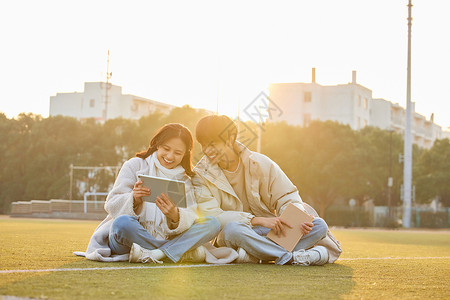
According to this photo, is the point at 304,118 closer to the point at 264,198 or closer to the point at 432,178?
the point at 432,178

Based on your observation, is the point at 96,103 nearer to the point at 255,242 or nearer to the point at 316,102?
the point at 316,102

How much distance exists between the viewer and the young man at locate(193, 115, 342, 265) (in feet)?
18.5

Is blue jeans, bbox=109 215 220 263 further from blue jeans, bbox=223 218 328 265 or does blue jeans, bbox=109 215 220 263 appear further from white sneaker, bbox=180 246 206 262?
blue jeans, bbox=223 218 328 265

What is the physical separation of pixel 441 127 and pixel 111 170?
71.5 m

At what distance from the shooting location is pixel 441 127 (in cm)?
9744

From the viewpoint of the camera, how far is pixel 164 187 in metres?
5.07

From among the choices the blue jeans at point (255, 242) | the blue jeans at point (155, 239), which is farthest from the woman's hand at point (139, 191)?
the blue jeans at point (255, 242)

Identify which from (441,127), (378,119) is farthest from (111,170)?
(441,127)

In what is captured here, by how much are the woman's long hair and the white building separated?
201ft

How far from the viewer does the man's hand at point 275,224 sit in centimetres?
565

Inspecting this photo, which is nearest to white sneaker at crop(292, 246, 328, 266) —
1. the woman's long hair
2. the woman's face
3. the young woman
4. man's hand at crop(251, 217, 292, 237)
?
man's hand at crop(251, 217, 292, 237)

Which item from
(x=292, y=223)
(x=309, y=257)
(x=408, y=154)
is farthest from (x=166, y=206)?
(x=408, y=154)

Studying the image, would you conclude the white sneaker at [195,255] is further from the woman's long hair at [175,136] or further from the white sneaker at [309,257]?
the white sneaker at [309,257]

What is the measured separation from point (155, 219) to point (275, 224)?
1006mm
